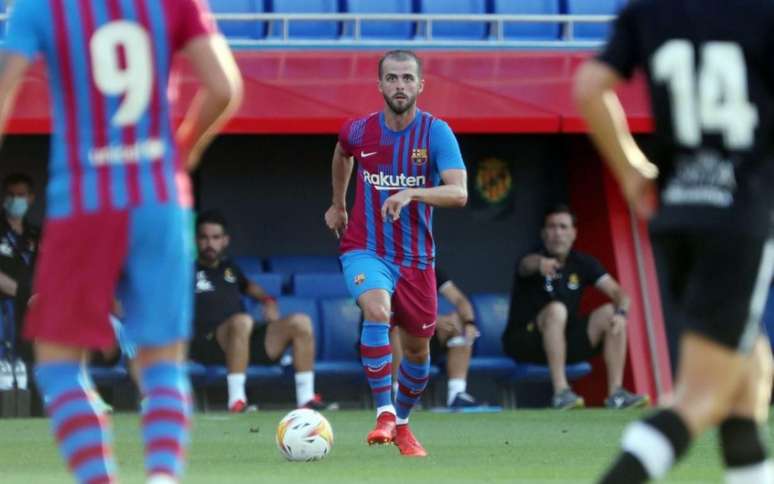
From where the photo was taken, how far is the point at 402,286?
32.4 feet

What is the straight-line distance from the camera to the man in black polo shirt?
14641mm

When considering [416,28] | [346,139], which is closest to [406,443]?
[346,139]

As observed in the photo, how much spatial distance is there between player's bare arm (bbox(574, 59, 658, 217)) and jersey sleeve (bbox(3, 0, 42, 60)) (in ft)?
4.89

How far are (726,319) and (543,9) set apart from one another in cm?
1208

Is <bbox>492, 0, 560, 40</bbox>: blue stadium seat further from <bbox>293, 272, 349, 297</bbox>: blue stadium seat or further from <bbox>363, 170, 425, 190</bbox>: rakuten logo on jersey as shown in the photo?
<bbox>363, 170, 425, 190</bbox>: rakuten logo on jersey

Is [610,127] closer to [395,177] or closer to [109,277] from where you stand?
[109,277]

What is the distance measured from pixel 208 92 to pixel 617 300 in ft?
33.3

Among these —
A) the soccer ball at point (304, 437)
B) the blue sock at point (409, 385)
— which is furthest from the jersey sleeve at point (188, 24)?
the blue sock at point (409, 385)

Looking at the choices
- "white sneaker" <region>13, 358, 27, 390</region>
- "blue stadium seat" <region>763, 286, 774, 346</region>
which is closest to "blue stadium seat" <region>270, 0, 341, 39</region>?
"white sneaker" <region>13, 358, 27, 390</region>

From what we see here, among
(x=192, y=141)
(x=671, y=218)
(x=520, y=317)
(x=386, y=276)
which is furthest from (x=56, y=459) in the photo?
(x=520, y=317)

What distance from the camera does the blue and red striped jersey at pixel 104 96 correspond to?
16.4 ft

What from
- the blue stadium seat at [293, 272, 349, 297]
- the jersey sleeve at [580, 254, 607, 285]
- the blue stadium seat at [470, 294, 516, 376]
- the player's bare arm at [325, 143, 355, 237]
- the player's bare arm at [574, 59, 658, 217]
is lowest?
the blue stadium seat at [470, 294, 516, 376]

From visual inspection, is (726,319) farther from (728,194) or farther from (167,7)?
(167,7)

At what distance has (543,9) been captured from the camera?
54.5 ft
